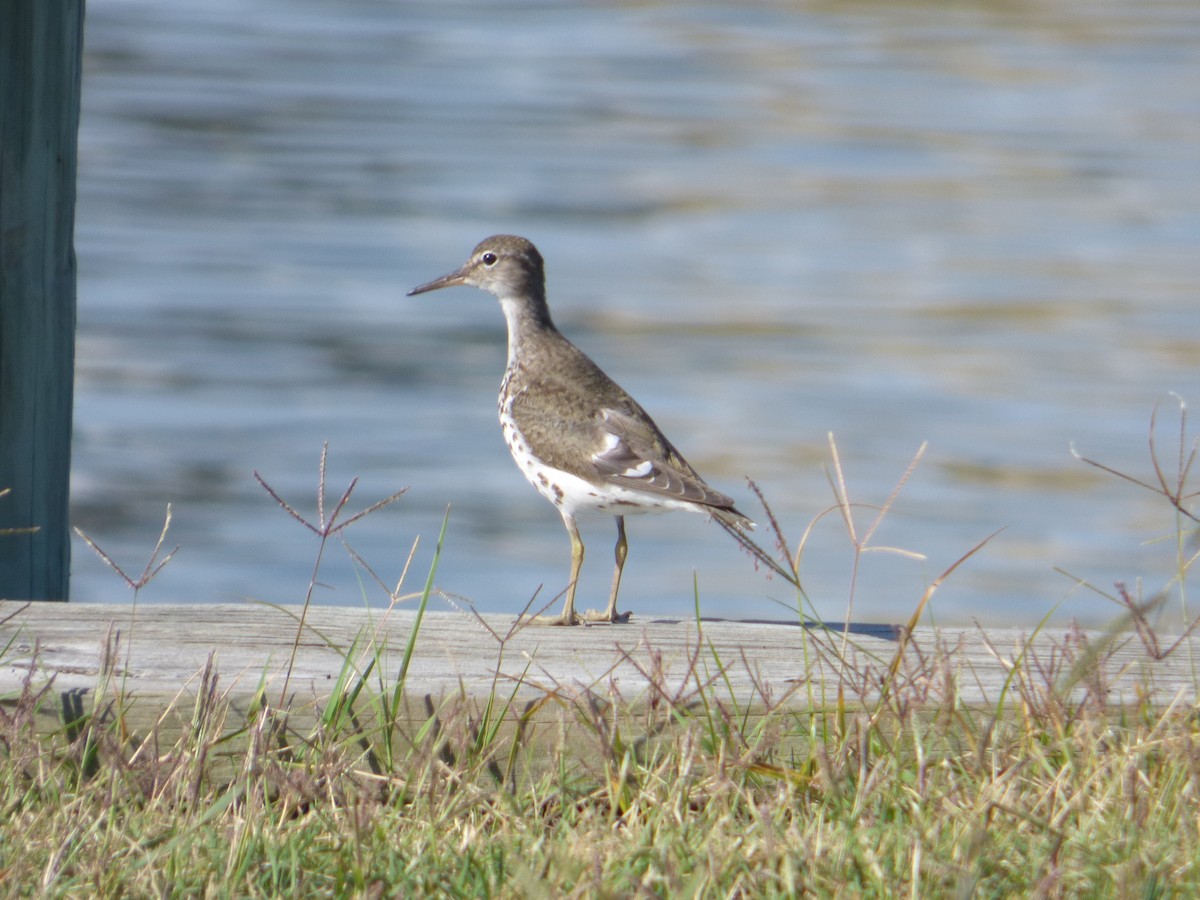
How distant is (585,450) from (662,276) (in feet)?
24.5

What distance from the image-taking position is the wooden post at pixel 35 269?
4645 mm

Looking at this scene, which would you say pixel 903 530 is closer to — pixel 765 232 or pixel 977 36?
pixel 765 232

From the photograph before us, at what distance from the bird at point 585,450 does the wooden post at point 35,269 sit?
131 centimetres

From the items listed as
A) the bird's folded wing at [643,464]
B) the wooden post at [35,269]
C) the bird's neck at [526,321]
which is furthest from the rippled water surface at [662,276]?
the wooden post at [35,269]

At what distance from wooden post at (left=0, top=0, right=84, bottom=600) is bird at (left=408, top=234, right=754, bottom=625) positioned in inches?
51.6

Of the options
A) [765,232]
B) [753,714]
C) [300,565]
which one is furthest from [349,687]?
[765,232]

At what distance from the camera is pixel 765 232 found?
1321 centimetres

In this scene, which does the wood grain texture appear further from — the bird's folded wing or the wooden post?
the wooden post

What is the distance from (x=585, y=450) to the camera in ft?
16.5

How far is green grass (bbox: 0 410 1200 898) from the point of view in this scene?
3000mm

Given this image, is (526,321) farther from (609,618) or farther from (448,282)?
(609,618)

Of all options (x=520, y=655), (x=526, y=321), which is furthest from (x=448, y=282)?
(x=520, y=655)

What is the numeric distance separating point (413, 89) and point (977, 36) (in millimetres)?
5859

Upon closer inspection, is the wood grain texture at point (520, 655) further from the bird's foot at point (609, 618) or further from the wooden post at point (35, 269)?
the wooden post at point (35, 269)
